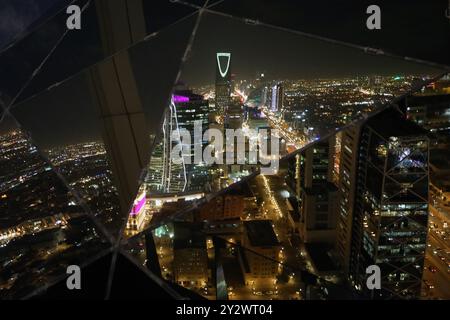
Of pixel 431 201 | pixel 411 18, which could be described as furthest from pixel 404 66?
pixel 431 201

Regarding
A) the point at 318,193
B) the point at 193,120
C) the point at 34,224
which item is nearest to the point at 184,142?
the point at 193,120

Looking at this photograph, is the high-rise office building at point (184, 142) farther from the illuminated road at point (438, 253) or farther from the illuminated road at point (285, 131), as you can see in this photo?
the illuminated road at point (438, 253)

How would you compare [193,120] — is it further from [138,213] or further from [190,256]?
[190,256]

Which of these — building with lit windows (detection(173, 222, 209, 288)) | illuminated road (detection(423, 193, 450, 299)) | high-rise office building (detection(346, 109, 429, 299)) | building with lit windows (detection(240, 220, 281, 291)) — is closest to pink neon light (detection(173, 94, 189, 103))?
building with lit windows (detection(173, 222, 209, 288))

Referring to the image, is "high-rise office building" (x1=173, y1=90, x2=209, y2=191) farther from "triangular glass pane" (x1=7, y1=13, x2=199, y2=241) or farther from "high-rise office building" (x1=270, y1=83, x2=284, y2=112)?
"high-rise office building" (x1=270, y1=83, x2=284, y2=112)

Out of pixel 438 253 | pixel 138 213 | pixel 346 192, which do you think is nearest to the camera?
pixel 138 213
